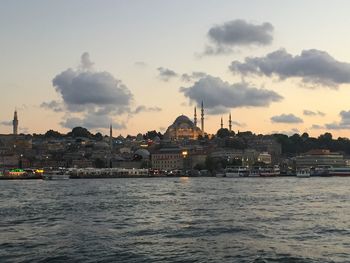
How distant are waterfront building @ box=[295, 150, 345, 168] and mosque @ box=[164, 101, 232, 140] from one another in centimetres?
4094

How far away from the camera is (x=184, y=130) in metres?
167

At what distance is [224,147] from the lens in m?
147

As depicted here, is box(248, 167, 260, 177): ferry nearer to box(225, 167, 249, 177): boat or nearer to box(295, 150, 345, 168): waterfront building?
box(225, 167, 249, 177): boat

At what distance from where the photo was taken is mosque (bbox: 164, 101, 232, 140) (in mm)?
166125

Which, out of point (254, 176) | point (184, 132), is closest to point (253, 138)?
point (184, 132)

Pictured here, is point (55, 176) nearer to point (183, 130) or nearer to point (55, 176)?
point (55, 176)

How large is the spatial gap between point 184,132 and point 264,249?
15201 cm

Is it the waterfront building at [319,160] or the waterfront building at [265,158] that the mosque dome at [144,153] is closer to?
the waterfront building at [265,158]

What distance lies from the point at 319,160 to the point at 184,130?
47.4 m

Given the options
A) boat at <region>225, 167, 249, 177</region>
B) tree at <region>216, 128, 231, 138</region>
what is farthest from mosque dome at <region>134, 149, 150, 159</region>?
boat at <region>225, 167, 249, 177</region>

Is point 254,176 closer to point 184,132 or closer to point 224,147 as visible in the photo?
point 224,147

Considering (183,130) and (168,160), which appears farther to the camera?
(183,130)

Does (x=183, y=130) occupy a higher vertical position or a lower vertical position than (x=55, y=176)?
higher

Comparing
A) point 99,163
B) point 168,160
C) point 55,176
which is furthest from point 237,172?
point 99,163
